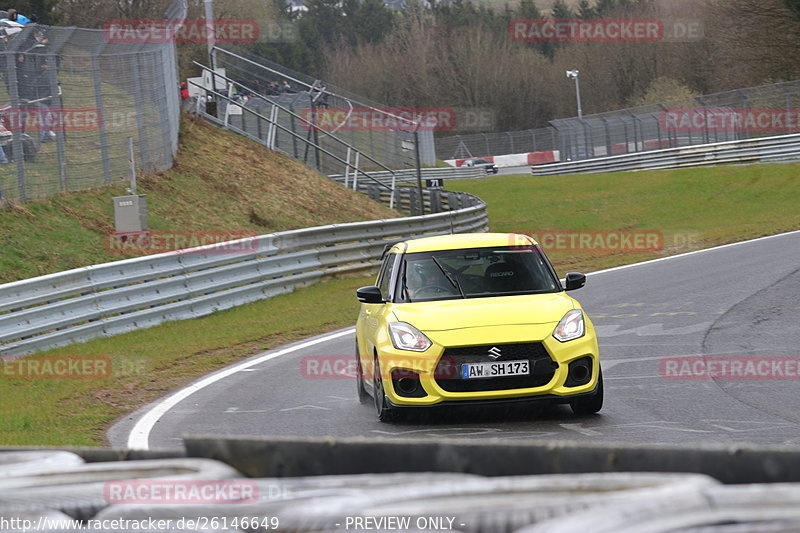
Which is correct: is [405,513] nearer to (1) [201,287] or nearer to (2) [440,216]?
(1) [201,287]

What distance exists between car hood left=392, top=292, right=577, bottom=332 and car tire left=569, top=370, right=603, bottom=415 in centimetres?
62

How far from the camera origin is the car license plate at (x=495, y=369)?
28.7ft

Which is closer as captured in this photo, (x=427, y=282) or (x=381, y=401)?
(x=381, y=401)

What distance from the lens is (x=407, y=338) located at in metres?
9.14

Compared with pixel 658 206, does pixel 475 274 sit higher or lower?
higher

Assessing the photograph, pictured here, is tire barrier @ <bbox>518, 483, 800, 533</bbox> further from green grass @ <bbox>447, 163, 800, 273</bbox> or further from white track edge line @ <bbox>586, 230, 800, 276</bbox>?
green grass @ <bbox>447, 163, 800, 273</bbox>

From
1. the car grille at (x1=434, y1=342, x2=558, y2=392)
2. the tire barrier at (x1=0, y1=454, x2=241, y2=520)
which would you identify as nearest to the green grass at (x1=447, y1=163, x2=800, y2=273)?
the car grille at (x1=434, y1=342, x2=558, y2=392)

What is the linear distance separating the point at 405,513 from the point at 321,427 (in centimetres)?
592

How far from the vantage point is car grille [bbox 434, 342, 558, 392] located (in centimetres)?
877

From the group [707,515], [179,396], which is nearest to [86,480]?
[707,515]

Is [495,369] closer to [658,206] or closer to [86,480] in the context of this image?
[86,480]

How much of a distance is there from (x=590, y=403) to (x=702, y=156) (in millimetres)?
A: 39736

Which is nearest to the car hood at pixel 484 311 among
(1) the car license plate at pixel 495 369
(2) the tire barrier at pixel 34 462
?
(1) the car license plate at pixel 495 369

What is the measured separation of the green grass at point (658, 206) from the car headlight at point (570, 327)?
13726 millimetres
